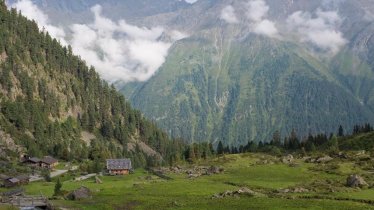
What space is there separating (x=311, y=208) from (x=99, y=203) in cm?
4614

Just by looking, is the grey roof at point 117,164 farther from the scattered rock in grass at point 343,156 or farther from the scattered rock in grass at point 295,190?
the scattered rock in grass at point 295,190

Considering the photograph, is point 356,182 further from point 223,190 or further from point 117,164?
point 117,164

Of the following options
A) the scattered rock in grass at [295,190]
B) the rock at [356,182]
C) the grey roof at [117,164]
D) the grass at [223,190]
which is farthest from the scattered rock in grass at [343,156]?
the grey roof at [117,164]

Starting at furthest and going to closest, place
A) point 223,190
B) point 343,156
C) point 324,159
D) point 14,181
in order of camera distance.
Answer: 1. point 343,156
2. point 324,159
3. point 14,181
4. point 223,190

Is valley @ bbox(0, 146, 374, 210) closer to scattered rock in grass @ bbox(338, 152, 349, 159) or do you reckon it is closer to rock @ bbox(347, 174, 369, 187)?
rock @ bbox(347, 174, 369, 187)

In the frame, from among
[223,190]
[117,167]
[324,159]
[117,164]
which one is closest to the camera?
[223,190]

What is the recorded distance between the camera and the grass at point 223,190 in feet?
325

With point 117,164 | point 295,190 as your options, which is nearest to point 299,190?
point 295,190

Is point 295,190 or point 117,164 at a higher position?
point 117,164

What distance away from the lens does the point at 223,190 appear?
126m

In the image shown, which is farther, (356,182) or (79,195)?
(356,182)

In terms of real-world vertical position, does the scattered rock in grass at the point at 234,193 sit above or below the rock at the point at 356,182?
below

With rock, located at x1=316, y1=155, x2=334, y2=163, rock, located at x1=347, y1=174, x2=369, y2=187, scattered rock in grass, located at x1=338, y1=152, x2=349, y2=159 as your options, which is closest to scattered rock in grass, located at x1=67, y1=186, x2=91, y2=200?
rock, located at x1=347, y1=174, x2=369, y2=187

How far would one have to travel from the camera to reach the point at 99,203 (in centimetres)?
11019
